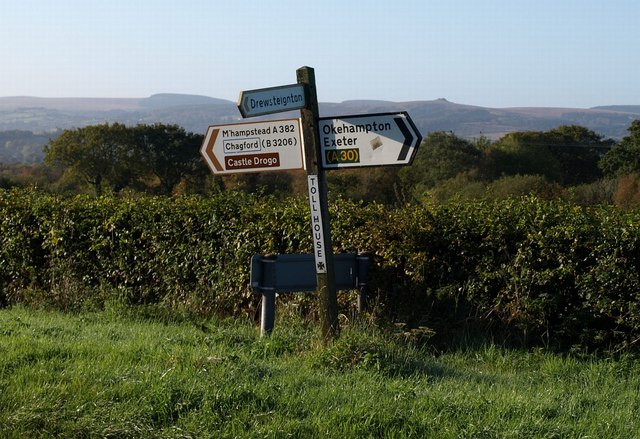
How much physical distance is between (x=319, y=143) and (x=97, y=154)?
57.0m

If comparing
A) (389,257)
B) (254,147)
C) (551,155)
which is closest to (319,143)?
(254,147)

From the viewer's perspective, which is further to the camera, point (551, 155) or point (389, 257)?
point (551, 155)

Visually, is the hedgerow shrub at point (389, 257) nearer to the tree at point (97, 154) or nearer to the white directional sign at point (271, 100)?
the white directional sign at point (271, 100)

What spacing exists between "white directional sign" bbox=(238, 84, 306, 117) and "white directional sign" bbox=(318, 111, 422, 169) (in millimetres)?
289

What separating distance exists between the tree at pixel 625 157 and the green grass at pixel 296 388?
52456 millimetres

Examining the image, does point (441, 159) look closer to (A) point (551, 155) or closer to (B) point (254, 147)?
(A) point (551, 155)

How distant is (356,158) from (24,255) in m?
5.99

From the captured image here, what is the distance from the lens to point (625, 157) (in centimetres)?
5872

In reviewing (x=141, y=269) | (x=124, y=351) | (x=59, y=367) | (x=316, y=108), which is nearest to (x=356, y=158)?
(x=316, y=108)

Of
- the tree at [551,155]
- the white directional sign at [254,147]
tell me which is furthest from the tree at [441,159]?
the white directional sign at [254,147]

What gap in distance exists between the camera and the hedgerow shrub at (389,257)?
801cm

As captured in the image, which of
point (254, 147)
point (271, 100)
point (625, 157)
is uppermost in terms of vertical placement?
point (271, 100)

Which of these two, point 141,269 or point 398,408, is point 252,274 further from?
point 398,408

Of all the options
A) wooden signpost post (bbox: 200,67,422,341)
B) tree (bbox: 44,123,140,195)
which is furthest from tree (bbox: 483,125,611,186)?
wooden signpost post (bbox: 200,67,422,341)
